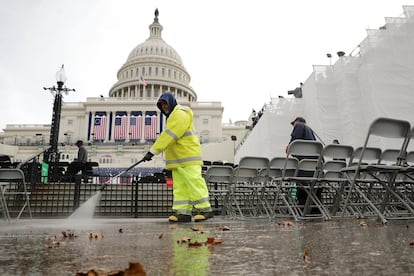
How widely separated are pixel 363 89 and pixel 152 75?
2478 inches

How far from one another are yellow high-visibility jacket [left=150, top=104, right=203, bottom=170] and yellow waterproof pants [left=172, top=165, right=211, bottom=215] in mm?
119

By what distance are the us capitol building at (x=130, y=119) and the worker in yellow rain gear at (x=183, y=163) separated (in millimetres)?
35668

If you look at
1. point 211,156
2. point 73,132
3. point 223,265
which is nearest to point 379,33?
point 223,265

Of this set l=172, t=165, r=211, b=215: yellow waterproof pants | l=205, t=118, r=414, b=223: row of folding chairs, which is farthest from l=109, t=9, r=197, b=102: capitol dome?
l=172, t=165, r=211, b=215: yellow waterproof pants

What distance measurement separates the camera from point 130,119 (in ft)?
197

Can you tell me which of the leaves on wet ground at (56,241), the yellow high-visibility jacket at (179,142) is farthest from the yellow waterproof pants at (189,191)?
the leaves on wet ground at (56,241)

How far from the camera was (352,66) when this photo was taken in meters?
12.7

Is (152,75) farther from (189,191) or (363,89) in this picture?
(189,191)

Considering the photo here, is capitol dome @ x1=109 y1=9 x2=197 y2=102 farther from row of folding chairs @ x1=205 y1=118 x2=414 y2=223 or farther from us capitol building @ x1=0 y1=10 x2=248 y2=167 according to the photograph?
row of folding chairs @ x1=205 y1=118 x2=414 y2=223

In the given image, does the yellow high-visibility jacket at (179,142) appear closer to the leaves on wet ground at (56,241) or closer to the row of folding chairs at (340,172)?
the row of folding chairs at (340,172)

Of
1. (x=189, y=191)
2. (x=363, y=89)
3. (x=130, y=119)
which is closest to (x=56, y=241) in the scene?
(x=189, y=191)

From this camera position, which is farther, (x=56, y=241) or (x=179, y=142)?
(x=179, y=142)

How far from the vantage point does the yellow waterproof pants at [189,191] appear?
4.31 metres

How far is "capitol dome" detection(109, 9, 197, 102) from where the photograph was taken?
69500 millimetres
